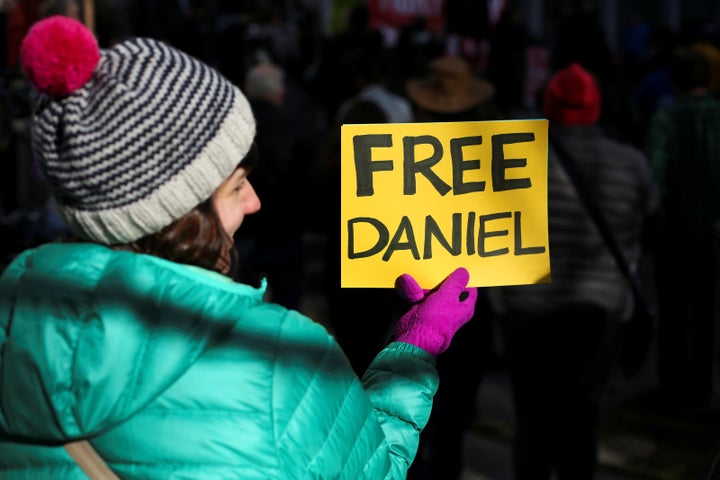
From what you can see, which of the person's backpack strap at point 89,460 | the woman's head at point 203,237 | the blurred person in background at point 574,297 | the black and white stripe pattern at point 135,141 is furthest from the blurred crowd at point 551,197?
the person's backpack strap at point 89,460

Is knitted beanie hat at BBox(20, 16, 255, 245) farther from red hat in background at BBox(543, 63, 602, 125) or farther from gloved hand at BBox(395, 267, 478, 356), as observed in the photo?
red hat in background at BBox(543, 63, 602, 125)

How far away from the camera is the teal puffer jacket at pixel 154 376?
1541 millimetres

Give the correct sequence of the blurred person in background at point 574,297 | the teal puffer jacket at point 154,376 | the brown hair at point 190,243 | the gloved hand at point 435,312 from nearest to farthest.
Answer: the teal puffer jacket at point 154,376 → the brown hair at point 190,243 → the gloved hand at point 435,312 → the blurred person in background at point 574,297

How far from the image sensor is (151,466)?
157 cm

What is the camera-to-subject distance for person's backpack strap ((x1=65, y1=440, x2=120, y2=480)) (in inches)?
61.7

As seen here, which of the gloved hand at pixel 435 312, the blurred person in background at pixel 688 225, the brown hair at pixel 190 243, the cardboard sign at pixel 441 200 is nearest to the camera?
the brown hair at pixel 190 243

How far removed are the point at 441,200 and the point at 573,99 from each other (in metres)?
1.81

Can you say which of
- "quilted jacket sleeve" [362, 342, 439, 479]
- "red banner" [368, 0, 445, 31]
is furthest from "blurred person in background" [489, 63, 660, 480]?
"red banner" [368, 0, 445, 31]

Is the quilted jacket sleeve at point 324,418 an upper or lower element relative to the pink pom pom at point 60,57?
lower

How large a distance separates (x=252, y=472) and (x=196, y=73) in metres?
0.60

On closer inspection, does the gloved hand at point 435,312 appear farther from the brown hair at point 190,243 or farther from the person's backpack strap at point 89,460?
the person's backpack strap at point 89,460

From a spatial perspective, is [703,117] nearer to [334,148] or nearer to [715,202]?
[715,202]

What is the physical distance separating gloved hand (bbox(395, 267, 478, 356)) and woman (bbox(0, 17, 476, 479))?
35 cm

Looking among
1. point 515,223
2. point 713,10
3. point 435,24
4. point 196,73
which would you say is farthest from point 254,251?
point 713,10
